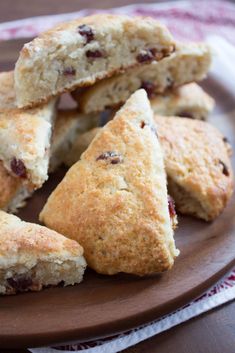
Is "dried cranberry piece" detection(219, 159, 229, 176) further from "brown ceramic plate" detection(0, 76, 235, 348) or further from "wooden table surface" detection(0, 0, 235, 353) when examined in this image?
"wooden table surface" detection(0, 0, 235, 353)

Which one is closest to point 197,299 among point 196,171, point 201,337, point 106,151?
point 201,337

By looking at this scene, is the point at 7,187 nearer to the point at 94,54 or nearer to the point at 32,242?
the point at 32,242

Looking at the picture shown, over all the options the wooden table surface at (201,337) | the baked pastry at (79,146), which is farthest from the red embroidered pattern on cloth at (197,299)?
the baked pastry at (79,146)

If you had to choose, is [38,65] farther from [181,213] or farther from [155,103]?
[181,213]

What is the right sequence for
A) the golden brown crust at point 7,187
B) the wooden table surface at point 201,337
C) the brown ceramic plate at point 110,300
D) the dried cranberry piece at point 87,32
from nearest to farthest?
the brown ceramic plate at point 110,300, the wooden table surface at point 201,337, the golden brown crust at point 7,187, the dried cranberry piece at point 87,32

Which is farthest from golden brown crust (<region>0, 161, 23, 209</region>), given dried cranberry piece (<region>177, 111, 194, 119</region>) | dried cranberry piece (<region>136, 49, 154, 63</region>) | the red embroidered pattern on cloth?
dried cranberry piece (<region>177, 111, 194, 119</region>)

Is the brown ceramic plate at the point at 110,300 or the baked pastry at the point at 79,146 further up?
the baked pastry at the point at 79,146

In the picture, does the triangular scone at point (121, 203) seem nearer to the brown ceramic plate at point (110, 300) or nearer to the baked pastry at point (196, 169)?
the brown ceramic plate at point (110, 300)
